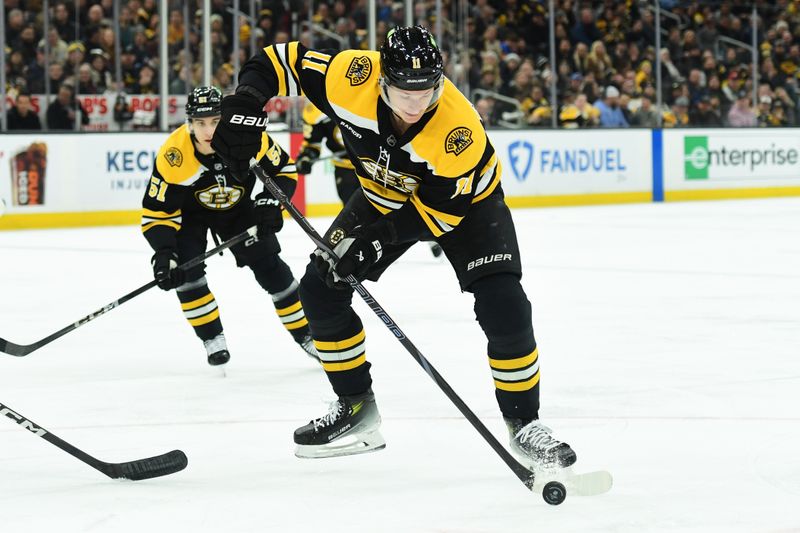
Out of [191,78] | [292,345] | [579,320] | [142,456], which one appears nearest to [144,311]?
[292,345]

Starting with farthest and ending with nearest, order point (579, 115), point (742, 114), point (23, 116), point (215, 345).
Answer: point (742, 114), point (579, 115), point (23, 116), point (215, 345)

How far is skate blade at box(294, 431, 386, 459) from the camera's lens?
2.79 metres

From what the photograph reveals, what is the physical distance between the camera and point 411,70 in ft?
7.90

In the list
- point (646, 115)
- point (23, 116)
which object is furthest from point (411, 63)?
point (646, 115)

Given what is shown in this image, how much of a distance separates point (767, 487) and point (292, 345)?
2.30m

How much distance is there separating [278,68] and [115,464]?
39.0 inches

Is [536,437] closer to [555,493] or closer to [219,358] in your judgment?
[555,493]

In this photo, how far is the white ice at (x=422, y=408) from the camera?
233cm

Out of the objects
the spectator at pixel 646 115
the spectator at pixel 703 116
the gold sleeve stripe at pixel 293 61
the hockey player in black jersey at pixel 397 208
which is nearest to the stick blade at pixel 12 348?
the hockey player in black jersey at pixel 397 208

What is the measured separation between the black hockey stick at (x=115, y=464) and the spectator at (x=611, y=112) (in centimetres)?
984

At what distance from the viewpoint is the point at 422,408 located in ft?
10.8

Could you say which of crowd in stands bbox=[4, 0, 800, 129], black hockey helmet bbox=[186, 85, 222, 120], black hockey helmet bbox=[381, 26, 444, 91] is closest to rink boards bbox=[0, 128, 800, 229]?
crowd in stands bbox=[4, 0, 800, 129]

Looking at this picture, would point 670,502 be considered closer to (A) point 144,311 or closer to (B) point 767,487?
(B) point 767,487

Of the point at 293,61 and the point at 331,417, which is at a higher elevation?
the point at 293,61
